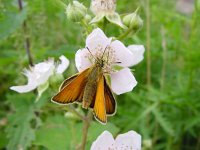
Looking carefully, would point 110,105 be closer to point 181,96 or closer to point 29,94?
point 29,94

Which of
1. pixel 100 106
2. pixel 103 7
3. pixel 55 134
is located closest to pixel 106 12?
pixel 103 7

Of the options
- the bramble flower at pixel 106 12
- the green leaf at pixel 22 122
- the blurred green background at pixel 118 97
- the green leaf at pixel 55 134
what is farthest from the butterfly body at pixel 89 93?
the green leaf at pixel 22 122

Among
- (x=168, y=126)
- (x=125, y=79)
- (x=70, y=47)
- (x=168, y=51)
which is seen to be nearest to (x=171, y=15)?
(x=168, y=51)

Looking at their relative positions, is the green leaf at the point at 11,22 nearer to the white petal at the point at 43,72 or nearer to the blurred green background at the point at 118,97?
the blurred green background at the point at 118,97

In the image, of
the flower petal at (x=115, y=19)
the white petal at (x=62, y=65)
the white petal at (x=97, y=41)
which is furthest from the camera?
the white petal at (x=62, y=65)

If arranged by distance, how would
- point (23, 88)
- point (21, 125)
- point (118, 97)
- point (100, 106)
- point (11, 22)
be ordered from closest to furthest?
point (100, 106) → point (23, 88) → point (11, 22) → point (21, 125) → point (118, 97)

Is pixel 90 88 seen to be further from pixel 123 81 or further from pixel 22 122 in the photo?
pixel 22 122
